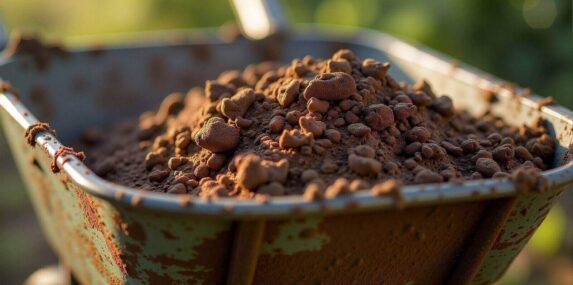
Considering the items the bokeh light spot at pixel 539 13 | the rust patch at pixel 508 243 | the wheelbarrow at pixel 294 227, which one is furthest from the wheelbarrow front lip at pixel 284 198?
the bokeh light spot at pixel 539 13

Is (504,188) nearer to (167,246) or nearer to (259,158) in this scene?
(259,158)

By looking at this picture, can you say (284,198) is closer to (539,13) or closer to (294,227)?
(294,227)

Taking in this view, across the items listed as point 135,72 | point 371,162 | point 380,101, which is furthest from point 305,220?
point 135,72

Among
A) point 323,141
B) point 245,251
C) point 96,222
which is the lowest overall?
point 245,251

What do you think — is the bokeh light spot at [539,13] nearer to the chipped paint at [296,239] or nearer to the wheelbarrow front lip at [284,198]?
the wheelbarrow front lip at [284,198]

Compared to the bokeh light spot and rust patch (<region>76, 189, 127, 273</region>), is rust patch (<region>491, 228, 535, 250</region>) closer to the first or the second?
rust patch (<region>76, 189, 127, 273</region>)

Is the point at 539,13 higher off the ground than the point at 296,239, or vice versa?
the point at 539,13

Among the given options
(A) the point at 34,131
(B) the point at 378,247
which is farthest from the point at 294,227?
(A) the point at 34,131
